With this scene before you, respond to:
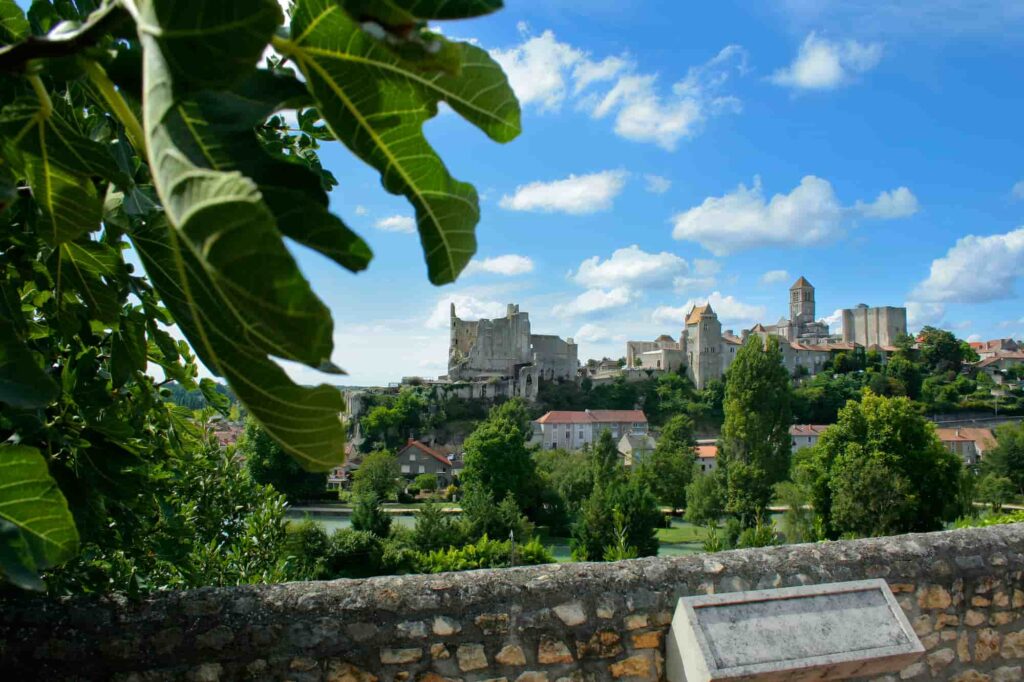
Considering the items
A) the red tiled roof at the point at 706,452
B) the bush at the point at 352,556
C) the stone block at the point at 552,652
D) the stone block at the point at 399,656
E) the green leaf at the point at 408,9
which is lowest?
the bush at the point at 352,556

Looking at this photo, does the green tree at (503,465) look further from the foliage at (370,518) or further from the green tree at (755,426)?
the foliage at (370,518)

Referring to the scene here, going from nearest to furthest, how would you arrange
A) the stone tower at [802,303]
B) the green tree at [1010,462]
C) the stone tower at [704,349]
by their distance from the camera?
the green tree at [1010,462] → the stone tower at [704,349] → the stone tower at [802,303]

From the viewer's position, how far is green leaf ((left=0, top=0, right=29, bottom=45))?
126 centimetres

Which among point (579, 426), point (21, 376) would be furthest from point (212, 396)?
point (579, 426)

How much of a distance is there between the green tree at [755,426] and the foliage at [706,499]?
50 centimetres

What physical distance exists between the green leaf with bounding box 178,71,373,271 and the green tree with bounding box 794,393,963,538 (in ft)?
97.4

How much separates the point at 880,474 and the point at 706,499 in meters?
11.6

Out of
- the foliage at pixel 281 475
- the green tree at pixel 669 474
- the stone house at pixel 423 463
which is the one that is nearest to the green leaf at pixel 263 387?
the foliage at pixel 281 475

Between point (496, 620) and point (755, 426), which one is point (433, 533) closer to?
point (755, 426)

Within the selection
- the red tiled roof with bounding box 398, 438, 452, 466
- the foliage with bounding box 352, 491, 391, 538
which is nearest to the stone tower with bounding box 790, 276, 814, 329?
the red tiled roof with bounding box 398, 438, 452, 466

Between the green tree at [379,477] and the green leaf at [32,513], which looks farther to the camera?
the green tree at [379,477]

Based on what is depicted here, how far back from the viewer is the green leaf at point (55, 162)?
0.95 m

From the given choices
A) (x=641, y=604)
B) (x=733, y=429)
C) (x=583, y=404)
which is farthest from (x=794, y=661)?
(x=583, y=404)

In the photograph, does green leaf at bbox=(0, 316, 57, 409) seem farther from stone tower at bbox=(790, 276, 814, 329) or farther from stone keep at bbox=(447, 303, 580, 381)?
stone tower at bbox=(790, 276, 814, 329)
